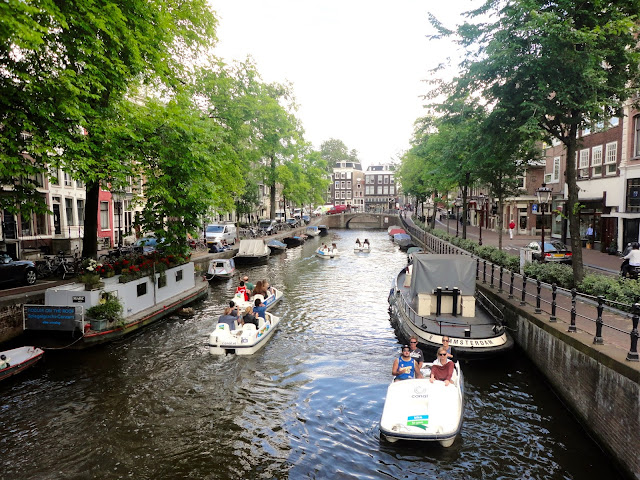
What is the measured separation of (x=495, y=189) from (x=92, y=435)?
25740 millimetres

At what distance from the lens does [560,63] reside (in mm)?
14531

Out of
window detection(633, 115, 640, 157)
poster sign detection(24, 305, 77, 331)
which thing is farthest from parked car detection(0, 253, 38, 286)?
window detection(633, 115, 640, 157)

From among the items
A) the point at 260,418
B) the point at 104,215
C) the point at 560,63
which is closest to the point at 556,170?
the point at 560,63

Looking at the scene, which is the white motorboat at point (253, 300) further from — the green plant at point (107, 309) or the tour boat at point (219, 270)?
the tour boat at point (219, 270)

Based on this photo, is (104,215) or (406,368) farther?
(104,215)

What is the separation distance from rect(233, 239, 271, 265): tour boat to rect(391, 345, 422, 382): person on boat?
2630cm

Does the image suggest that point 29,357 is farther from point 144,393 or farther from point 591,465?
point 591,465

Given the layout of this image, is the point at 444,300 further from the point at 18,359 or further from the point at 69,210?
the point at 69,210

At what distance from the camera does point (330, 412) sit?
10977 millimetres

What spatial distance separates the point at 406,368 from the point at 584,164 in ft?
97.6

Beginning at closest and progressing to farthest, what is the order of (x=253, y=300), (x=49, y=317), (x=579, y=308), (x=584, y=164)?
(x=579, y=308) → (x=49, y=317) → (x=253, y=300) → (x=584, y=164)

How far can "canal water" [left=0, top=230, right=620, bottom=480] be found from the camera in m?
8.59

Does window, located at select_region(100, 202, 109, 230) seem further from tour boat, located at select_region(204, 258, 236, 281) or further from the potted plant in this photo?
the potted plant

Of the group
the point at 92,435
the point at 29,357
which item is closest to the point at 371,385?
the point at 92,435
